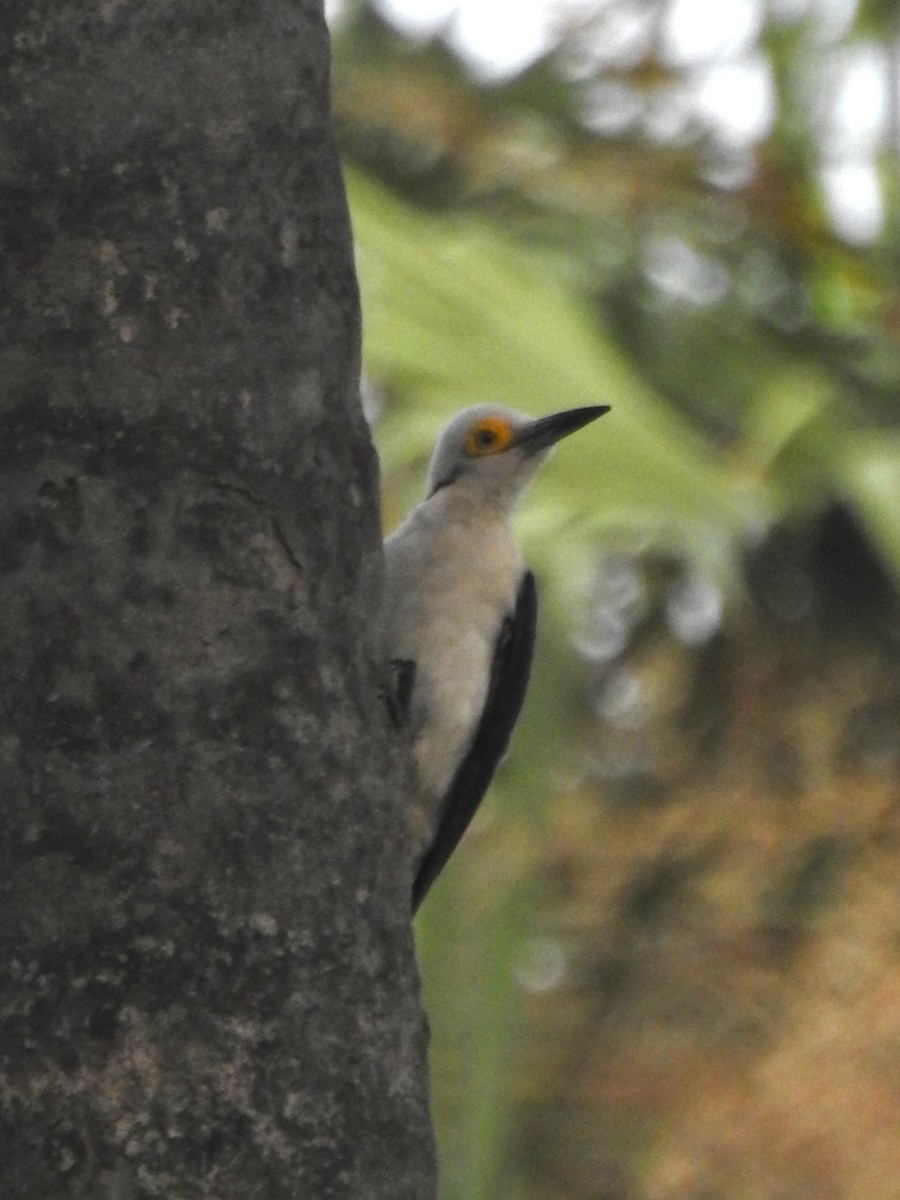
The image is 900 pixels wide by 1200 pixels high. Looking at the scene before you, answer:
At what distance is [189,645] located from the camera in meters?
3.10

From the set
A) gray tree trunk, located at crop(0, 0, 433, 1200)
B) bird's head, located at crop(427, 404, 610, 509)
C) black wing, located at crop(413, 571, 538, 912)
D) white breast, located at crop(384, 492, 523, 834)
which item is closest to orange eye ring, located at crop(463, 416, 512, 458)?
bird's head, located at crop(427, 404, 610, 509)

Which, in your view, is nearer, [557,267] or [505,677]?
[505,677]

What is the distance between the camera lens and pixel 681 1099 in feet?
30.3

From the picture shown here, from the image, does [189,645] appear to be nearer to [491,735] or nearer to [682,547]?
[491,735]

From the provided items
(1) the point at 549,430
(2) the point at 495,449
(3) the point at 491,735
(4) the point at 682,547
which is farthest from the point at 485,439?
(4) the point at 682,547

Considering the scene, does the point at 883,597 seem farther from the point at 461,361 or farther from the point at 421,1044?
the point at 421,1044

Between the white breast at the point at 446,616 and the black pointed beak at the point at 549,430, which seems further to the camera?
the black pointed beak at the point at 549,430

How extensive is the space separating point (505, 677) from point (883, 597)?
4101 mm

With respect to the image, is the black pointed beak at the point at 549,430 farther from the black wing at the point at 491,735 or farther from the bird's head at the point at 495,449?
the black wing at the point at 491,735

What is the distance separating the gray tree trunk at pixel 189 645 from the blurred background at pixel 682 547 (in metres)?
3.67

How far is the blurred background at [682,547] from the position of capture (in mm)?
7949

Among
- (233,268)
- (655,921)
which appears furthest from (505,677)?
(655,921)

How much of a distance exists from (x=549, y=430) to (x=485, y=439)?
0.15m

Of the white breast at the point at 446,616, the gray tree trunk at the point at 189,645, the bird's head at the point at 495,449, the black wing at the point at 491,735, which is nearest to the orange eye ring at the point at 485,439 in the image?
the bird's head at the point at 495,449
